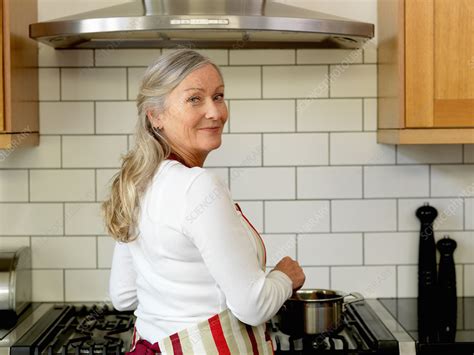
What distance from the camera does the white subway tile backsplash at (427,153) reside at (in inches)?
113

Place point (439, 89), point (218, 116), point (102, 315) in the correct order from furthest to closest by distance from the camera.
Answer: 1. point (102, 315)
2. point (439, 89)
3. point (218, 116)

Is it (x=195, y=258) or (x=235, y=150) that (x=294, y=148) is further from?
(x=195, y=258)

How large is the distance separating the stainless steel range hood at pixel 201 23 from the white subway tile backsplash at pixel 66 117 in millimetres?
278

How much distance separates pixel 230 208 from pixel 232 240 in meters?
0.07

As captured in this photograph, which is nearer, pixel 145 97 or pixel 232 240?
pixel 232 240

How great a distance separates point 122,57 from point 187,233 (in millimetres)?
1236

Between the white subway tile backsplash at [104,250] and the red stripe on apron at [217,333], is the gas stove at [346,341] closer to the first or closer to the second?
the red stripe on apron at [217,333]

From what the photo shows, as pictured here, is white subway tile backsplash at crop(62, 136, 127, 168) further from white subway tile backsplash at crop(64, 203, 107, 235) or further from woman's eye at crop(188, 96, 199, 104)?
woman's eye at crop(188, 96, 199, 104)

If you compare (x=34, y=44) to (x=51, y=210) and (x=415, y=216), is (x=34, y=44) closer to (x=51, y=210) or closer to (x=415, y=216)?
(x=51, y=210)

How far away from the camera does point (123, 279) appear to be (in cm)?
214

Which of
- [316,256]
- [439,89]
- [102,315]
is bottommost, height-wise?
[102,315]

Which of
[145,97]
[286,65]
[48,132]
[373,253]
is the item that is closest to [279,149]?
[286,65]

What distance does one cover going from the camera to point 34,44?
2752 mm

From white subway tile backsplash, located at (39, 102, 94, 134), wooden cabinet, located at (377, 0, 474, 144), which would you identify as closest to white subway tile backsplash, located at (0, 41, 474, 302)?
white subway tile backsplash, located at (39, 102, 94, 134)
